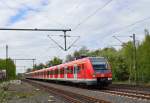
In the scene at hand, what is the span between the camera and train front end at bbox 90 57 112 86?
36125mm

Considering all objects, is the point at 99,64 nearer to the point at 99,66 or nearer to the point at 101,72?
the point at 99,66

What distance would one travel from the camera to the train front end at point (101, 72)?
36125 mm

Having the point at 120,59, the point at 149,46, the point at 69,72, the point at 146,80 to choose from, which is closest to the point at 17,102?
the point at 69,72

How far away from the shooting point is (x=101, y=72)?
36500 mm

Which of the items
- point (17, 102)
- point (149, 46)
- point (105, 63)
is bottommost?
point (17, 102)

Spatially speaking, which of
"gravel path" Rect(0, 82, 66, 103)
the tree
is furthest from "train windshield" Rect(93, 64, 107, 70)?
the tree

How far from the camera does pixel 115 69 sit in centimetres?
7819

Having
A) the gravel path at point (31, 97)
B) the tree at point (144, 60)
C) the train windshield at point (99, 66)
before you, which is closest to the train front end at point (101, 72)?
the train windshield at point (99, 66)

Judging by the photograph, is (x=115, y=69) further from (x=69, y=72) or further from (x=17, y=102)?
(x=17, y=102)

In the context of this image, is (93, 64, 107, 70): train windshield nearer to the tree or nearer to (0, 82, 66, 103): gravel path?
(0, 82, 66, 103): gravel path

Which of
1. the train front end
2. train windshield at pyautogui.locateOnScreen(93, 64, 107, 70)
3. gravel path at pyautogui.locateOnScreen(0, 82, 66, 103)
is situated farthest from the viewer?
train windshield at pyautogui.locateOnScreen(93, 64, 107, 70)

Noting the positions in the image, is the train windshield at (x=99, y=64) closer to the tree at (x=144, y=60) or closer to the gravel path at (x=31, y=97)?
the gravel path at (x=31, y=97)

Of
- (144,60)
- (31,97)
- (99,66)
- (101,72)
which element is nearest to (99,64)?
(99,66)

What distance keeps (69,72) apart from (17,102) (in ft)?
70.8
